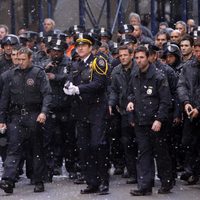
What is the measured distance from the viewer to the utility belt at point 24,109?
12.0 meters

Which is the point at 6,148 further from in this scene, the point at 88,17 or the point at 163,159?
the point at 88,17

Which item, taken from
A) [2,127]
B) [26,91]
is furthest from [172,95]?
[2,127]

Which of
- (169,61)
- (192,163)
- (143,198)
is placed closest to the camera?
(143,198)

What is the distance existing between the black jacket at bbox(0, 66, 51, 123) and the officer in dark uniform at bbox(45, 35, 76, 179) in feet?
3.06

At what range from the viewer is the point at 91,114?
1173 cm

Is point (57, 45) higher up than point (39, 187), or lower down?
higher up

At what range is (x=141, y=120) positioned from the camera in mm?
11484

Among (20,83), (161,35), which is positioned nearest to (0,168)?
(20,83)

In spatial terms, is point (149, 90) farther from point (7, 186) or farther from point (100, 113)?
point (7, 186)

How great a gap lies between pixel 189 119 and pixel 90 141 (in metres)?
1.38

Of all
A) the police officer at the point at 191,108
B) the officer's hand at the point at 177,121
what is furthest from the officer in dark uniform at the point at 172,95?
the police officer at the point at 191,108

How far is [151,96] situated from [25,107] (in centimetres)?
178

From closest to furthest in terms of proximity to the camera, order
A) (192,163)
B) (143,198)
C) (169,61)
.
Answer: (143,198)
(192,163)
(169,61)

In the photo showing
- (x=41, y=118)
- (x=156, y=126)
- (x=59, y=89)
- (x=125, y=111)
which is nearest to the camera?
(x=156, y=126)
